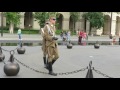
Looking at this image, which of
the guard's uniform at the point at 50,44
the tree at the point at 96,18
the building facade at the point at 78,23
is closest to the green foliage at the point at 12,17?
the building facade at the point at 78,23

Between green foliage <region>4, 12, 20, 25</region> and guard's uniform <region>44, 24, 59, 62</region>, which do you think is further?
green foliage <region>4, 12, 20, 25</region>

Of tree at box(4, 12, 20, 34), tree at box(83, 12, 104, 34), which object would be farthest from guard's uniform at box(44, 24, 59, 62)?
tree at box(83, 12, 104, 34)

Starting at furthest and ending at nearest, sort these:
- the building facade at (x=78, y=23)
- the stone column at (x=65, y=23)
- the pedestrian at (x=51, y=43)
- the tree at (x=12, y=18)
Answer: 1. the stone column at (x=65, y=23)
2. the building facade at (x=78, y=23)
3. the tree at (x=12, y=18)
4. the pedestrian at (x=51, y=43)

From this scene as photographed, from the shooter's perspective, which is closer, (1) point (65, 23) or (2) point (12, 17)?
(2) point (12, 17)

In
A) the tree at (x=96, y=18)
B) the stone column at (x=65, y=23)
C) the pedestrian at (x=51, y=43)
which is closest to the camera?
the pedestrian at (x=51, y=43)

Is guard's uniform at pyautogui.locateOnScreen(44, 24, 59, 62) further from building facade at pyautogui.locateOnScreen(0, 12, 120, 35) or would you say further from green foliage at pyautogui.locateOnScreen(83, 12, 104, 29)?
building facade at pyautogui.locateOnScreen(0, 12, 120, 35)

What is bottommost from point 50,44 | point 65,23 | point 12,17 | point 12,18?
point 50,44

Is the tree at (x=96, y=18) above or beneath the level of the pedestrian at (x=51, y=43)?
above

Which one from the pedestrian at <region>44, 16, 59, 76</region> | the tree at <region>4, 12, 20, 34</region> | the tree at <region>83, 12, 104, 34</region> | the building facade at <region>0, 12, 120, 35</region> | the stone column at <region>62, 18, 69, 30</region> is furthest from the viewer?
the stone column at <region>62, 18, 69, 30</region>

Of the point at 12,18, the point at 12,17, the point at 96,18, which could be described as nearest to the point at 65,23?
the point at 96,18

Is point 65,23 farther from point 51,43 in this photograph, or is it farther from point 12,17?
point 51,43

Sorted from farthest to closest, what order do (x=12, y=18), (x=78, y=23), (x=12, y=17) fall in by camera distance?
(x=78, y=23) → (x=12, y=18) → (x=12, y=17)

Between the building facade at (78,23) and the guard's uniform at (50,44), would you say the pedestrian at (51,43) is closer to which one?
the guard's uniform at (50,44)

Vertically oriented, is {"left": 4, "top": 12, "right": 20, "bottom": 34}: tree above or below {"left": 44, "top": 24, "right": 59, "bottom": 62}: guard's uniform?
above
